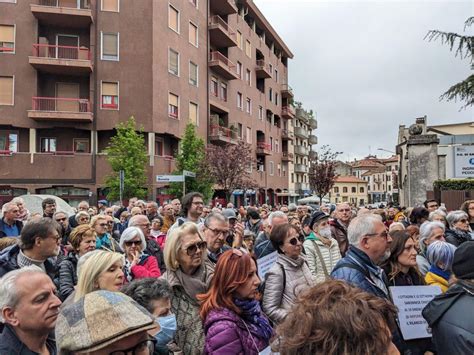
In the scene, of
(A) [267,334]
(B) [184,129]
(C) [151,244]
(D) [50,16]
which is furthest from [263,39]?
(A) [267,334]

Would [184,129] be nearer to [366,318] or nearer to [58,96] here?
[58,96]

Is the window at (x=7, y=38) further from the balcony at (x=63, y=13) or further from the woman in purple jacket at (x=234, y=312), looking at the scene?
the woman in purple jacket at (x=234, y=312)

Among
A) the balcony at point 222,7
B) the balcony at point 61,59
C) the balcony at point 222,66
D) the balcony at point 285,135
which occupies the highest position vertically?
the balcony at point 222,7

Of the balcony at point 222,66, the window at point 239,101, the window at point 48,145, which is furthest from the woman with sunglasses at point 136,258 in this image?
the window at point 239,101

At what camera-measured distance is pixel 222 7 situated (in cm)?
3647

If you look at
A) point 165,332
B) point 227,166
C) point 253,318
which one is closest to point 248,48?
point 227,166

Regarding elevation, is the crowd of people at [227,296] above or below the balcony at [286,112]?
below

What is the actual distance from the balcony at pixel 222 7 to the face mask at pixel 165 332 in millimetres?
36000

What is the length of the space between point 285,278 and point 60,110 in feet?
82.7

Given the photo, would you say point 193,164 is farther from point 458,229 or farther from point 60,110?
point 458,229

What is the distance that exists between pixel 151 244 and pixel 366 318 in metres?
5.45

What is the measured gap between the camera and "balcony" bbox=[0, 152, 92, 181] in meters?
25.0

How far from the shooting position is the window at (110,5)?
2688 centimetres

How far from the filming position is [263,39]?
48.0 meters
